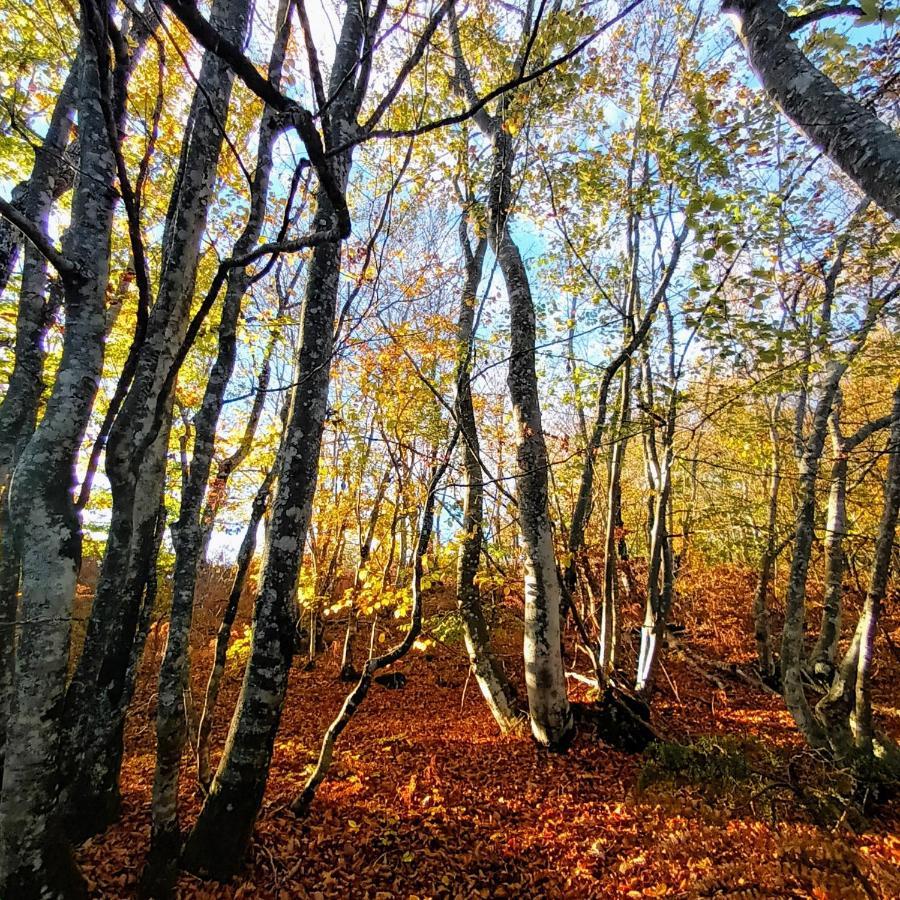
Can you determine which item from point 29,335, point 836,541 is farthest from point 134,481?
point 836,541

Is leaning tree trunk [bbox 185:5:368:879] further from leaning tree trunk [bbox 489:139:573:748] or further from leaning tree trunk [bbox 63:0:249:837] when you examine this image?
leaning tree trunk [bbox 489:139:573:748]

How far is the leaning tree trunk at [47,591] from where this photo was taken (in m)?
2.31

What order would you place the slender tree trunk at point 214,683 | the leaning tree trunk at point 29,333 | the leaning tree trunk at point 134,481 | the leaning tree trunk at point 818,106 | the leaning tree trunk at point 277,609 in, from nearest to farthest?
the leaning tree trunk at point 818,106, the leaning tree trunk at point 134,481, the leaning tree trunk at point 277,609, the slender tree trunk at point 214,683, the leaning tree trunk at point 29,333

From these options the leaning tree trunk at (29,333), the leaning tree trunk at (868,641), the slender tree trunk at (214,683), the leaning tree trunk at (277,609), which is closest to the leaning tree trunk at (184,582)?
the leaning tree trunk at (277,609)

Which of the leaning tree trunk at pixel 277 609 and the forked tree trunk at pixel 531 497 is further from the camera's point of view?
the forked tree trunk at pixel 531 497

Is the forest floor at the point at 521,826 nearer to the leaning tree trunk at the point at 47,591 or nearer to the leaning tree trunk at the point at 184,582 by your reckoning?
the leaning tree trunk at the point at 184,582

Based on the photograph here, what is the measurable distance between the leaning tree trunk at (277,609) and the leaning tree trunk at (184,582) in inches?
9.6

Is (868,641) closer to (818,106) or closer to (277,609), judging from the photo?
(818,106)

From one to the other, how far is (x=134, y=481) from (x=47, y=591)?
0.65m

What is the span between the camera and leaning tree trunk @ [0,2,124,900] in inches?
90.8

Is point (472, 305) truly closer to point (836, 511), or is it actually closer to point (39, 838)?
point (836, 511)

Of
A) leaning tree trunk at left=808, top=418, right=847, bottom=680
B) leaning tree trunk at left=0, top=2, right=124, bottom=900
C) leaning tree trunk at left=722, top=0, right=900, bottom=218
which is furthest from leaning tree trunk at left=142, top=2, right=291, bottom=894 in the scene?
leaning tree trunk at left=808, top=418, right=847, bottom=680

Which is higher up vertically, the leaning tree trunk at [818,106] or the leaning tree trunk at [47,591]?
the leaning tree trunk at [818,106]

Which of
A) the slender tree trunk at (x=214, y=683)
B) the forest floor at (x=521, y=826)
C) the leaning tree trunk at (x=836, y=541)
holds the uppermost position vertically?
the leaning tree trunk at (x=836, y=541)
